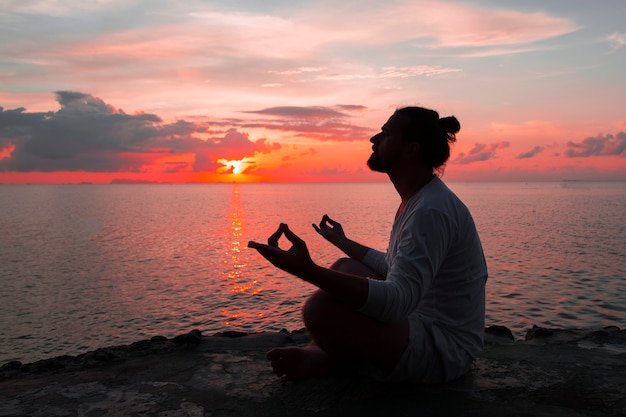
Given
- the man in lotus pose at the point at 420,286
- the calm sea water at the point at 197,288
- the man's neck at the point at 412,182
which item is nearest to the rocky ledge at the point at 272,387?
the man in lotus pose at the point at 420,286

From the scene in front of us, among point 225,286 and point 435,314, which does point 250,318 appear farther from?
point 435,314

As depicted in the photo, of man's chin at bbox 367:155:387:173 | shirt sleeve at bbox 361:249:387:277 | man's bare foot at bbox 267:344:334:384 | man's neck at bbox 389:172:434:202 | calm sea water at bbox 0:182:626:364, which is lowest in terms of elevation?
calm sea water at bbox 0:182:626:364

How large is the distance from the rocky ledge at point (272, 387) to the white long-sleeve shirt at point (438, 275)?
500 mm

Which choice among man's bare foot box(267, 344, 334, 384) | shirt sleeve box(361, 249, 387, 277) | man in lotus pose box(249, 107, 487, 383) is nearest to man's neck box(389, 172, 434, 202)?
man in lotus pose box(249, 107, 487, 383)

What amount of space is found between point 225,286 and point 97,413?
57.4 feet

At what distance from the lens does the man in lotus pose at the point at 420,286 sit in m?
3.22

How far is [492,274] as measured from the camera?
72.6 feet

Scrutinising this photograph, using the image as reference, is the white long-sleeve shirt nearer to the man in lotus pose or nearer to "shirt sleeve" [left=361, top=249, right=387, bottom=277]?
the man in lotus pose

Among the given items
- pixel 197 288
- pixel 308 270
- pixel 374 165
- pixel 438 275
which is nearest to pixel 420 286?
pixel 438 275

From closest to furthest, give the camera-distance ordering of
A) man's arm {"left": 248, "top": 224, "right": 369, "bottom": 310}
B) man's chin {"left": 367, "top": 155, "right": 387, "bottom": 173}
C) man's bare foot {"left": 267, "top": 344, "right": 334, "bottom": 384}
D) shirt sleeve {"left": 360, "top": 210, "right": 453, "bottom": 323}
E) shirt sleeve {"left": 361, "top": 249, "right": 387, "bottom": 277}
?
man's arm {"left": 248, "top": 224, "right": 369, "bottom": 310}, shirt sleeve {"left": 360, "top": 210, "right": 453, "bottom": 323}, man's chin {"left": 367, "top": 155, "right": 387, "bottom": 173}, man's bare foot {"left": 267, "top": 344, "right": 334, "bottom": 384}, shirt sleeve {"left": 361, "top": 249, "right": 387, "bottom": 277}

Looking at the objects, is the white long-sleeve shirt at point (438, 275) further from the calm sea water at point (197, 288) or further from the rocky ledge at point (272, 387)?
the calm sea water at point (197, 288)

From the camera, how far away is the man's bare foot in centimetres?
414

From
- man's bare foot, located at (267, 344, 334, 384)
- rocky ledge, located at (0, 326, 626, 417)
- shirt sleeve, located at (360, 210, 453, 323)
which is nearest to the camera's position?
shirt sleeve, located at (360, 210, 453, 323)

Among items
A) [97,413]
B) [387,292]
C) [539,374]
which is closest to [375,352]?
[387,292]
